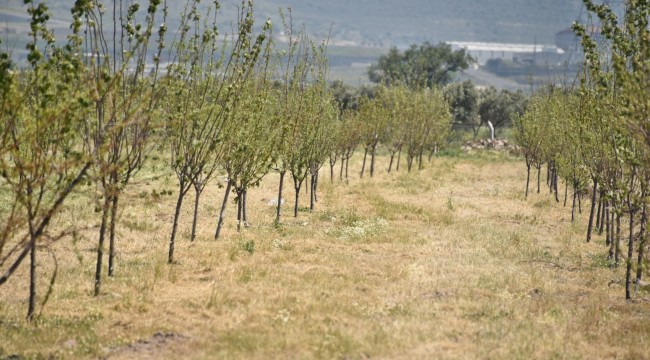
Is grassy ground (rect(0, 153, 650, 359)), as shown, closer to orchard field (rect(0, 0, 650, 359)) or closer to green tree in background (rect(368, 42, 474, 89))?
orchard field (rect(0, 0, 650, 359))

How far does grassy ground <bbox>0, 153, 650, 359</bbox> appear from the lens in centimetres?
1174

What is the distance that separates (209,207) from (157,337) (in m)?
15.5

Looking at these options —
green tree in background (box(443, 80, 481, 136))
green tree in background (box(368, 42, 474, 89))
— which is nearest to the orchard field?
green tree in background (box(443, 80, 481, 136))

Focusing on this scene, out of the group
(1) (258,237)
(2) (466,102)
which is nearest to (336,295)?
(1) (258,237)

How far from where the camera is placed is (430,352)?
11562 mm

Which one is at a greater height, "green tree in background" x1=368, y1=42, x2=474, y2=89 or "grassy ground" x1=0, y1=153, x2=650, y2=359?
"green tree in background" x1=368, y1=42, x2=474, y2=89

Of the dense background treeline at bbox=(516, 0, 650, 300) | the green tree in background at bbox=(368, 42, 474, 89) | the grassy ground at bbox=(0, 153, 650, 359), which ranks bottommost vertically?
the grassy ground at bbox=(0, 153, 650, 359)

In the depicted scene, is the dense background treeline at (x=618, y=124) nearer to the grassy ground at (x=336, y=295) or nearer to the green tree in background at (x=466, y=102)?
the grassy ground at (x=336, y=295)

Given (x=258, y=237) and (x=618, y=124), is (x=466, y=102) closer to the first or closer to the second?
(x=258, y=237)

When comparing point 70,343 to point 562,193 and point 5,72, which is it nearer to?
point 5,72

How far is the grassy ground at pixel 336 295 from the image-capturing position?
11742mm

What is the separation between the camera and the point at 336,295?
48.1 ft

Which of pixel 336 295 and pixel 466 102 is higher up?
pixel 466 102

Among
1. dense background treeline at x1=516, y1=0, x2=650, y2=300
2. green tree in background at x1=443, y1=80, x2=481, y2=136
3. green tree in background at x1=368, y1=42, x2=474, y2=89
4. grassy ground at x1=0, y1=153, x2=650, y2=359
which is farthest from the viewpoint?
green tree in background at x1=368, y1=42, x2=474, y2=89
